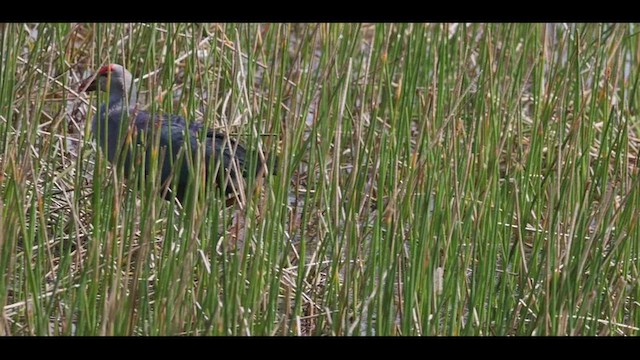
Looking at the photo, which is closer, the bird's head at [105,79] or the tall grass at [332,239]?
the tall grass at [332,239]

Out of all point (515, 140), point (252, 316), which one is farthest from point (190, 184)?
point (515, 140)

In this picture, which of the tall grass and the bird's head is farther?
the bird's head

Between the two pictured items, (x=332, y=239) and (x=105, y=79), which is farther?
(x=105, y=79)

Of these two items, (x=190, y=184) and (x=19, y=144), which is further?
(x=19, y=144)

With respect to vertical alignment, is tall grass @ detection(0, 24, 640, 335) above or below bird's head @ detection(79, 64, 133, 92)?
below

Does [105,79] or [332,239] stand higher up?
[105,79]

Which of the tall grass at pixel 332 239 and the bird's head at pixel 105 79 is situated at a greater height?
the bird's head at pixel 105 79
